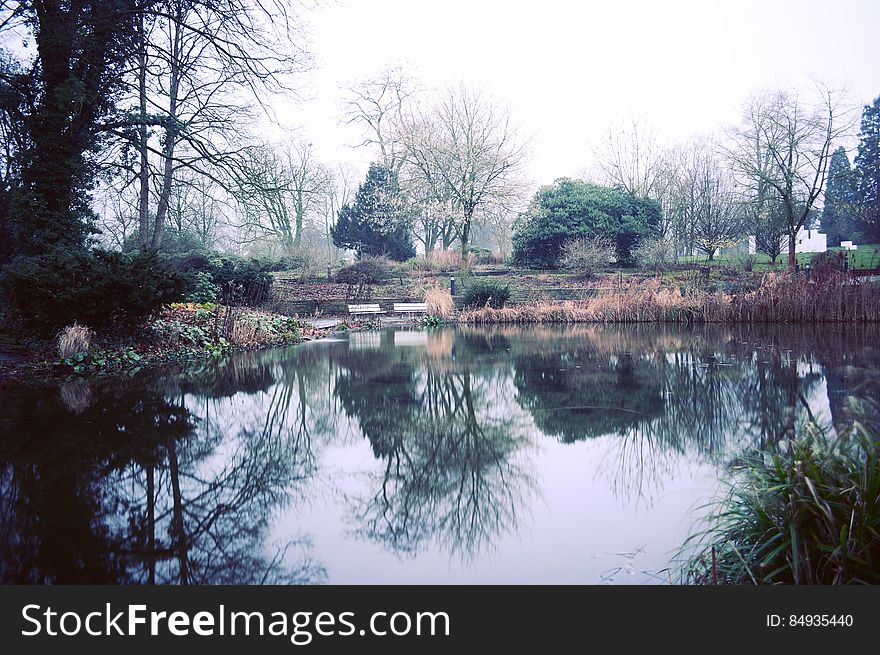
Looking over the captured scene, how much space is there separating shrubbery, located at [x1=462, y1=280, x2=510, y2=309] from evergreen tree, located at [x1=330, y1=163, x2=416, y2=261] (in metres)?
15.6

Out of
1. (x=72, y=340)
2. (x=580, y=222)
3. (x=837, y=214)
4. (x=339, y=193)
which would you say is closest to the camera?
(x=72, y=340)

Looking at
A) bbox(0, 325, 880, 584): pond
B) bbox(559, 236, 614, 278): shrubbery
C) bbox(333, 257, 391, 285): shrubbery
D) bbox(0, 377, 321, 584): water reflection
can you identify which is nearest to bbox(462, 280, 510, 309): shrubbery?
bbox(333, 257, 391, 285): shrubbery

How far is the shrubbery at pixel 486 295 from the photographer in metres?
22.3

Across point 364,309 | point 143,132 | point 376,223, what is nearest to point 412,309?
point 364,309

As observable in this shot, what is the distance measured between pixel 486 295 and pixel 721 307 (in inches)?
292

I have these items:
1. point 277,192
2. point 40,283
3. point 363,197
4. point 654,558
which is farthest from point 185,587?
point 363,197

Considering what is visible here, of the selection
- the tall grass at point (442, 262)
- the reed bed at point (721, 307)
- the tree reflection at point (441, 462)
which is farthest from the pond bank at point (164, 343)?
the tall grass at point (442, 262)

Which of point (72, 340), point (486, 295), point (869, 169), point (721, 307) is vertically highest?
point (869, 169)

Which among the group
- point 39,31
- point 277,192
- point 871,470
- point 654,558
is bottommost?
point 654,558

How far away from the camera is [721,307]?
1828 centimetres

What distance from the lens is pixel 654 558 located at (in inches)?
137

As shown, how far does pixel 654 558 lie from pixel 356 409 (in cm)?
494

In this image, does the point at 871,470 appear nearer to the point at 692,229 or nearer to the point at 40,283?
the point at 40,283

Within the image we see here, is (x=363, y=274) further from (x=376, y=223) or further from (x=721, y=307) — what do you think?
(x=721, y=307)
